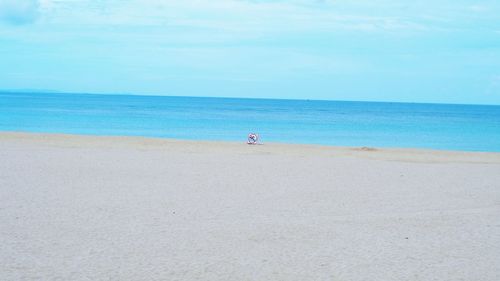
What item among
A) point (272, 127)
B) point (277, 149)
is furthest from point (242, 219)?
point (272, 127)

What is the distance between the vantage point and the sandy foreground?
7.20 metres

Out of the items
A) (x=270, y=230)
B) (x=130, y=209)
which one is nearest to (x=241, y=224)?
(x=270, y=230)

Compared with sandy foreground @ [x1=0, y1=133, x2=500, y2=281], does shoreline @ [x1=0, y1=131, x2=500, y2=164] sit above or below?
above

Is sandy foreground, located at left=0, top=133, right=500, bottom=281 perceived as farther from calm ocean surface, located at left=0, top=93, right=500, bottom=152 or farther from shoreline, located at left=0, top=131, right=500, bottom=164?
calm ocean surface, located at left=0, top=93, right=500, bottom=152

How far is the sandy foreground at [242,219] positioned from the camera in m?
7.20

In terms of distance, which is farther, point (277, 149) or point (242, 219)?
point (277, 149)

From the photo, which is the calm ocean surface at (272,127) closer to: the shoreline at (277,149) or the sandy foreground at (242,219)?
the shoreline at (277,149)

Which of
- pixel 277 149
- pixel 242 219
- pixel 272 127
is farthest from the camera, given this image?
pixel 272 127

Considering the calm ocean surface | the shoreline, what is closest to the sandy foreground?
the shoreline

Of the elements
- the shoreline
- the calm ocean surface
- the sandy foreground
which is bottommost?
the sandy foreground

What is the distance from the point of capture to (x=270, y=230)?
9.29m

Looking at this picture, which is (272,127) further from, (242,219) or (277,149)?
(242,219)

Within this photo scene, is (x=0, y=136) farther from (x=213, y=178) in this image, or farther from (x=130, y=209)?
(x=130, y=209)

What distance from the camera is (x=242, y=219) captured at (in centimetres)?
1003
